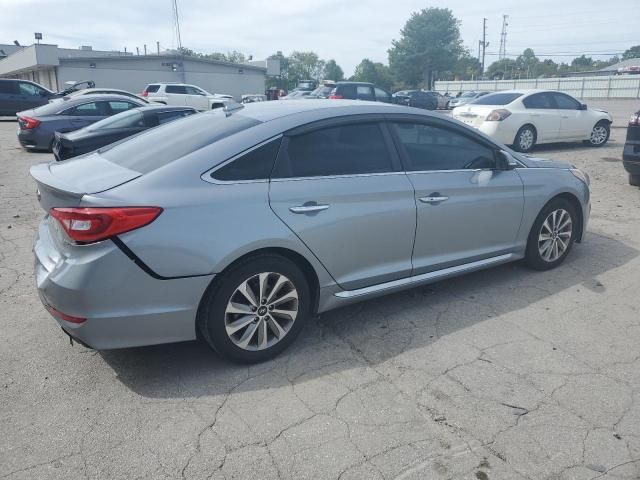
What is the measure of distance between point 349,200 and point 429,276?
1007 millimetres

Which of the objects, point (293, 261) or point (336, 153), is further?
point (336, 153)

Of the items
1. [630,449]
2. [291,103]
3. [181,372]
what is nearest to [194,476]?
[181,372]

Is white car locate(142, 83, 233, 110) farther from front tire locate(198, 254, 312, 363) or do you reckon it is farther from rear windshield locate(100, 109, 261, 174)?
front tire locate(198, 254, 312, 363)

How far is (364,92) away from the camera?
2244 cm

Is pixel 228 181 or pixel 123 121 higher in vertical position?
pixel 123 121

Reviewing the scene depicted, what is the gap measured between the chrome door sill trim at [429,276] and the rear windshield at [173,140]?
4.46ft

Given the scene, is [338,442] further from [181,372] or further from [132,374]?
[132,374]

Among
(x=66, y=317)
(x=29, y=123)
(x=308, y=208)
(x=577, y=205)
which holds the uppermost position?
(x=29, y=123)

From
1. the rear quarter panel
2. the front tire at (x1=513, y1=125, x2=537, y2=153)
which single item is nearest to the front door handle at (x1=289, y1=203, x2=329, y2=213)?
the rear quarter panel

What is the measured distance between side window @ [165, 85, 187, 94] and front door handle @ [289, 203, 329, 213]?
2467 cm

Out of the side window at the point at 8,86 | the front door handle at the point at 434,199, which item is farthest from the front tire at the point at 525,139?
the side window at the point at 8,86

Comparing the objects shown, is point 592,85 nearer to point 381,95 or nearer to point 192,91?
point 381,95

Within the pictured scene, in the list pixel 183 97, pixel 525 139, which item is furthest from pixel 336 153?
pixel 183 97

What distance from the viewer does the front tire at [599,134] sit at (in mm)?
13617
